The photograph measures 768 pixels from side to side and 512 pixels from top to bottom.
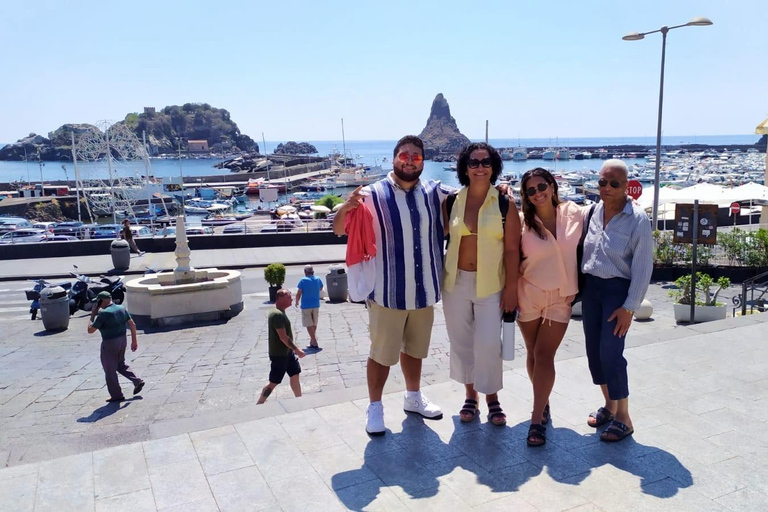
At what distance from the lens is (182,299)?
1105 centimetres

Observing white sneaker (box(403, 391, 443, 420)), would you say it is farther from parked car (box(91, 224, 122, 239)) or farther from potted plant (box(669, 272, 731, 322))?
parked car (box(91, 224, 122, 239))

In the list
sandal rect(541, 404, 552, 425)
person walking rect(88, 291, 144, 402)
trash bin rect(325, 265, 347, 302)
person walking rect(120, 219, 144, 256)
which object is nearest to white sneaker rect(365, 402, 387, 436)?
sandal rect(541, 404, 552, 425)

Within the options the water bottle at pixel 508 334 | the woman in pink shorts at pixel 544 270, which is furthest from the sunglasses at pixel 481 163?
the water bottle at pixel 508 334

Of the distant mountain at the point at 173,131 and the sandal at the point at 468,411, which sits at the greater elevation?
the distant mountain at the point at 173,131

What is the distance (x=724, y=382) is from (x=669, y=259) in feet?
37.0

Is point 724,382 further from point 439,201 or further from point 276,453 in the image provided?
point 276,453

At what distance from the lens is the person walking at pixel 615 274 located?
12.1ft

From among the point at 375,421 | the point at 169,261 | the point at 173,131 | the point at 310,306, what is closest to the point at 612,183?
the point at 375,421

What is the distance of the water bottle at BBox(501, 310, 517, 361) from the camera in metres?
3.94

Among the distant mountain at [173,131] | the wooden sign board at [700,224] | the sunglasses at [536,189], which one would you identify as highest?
the distant mountain at [173,131]

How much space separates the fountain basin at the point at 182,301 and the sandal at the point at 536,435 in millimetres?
8439

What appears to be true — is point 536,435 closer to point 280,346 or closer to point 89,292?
point 280,346

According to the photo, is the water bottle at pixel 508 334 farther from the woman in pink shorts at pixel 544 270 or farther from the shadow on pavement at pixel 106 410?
the shadow on pavement at pixel 106 410

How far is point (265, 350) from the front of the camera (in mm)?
8945
